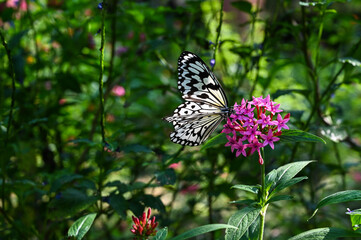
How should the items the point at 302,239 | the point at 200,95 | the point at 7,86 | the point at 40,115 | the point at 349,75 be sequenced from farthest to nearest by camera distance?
the point at 7,86
the point at 40,115
the point at 349,75
the point at 200,95
the point at 302,239

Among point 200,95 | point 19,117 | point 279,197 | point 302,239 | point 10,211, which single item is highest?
point 200,95

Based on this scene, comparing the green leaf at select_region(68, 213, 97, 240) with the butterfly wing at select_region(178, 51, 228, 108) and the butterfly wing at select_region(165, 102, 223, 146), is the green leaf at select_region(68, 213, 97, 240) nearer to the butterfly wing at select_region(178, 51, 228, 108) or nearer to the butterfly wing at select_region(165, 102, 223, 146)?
the butterfly wing at select_region(165, 102, 223, 146)

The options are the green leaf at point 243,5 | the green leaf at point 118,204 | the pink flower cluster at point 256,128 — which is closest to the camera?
the pink flower cluster at point 256,128

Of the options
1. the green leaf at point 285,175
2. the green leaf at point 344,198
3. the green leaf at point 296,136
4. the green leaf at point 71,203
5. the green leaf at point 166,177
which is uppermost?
the green leaf at point 296,136

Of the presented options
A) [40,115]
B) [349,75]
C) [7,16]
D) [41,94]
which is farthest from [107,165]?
[349,75]

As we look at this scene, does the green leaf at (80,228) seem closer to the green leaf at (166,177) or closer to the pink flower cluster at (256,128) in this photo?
the green leaf at (166,177)

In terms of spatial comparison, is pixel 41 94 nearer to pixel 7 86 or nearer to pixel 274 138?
pixel 7 86

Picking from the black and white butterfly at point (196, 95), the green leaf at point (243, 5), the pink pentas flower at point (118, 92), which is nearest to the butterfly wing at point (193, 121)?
the black and white butterfly at point (196, 95)
